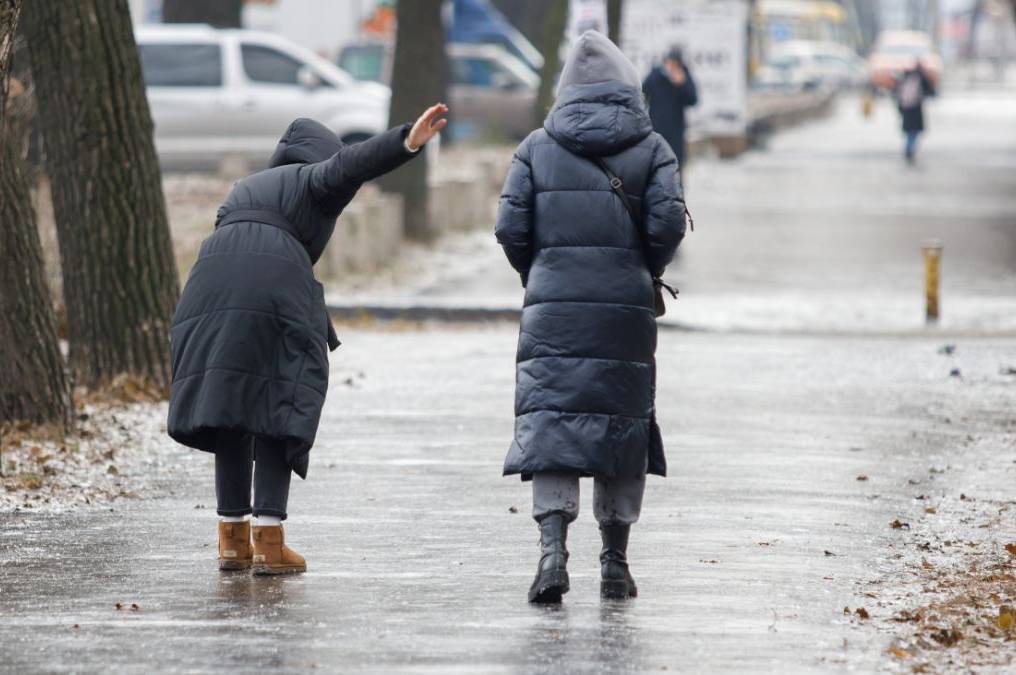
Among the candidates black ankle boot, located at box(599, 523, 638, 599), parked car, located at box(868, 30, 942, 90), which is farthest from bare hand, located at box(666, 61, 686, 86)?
parked car, located at box(868, 30, 942, 90)

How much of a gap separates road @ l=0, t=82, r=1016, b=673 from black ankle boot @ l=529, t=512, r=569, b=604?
6 centimetres

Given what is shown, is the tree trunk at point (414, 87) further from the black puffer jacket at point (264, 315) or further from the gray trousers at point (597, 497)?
the gray trousers at point (597, 497)

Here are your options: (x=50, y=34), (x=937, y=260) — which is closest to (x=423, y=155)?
(x=937, y=260)

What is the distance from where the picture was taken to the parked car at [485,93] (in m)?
36.4

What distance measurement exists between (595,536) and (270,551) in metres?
1.41

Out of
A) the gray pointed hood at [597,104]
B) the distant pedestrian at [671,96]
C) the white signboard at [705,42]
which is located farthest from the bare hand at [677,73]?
the gray pointed hood at [597,104]

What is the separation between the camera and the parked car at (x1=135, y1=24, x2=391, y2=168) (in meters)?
Result: 26.2

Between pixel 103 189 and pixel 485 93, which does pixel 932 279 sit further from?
pixel 485 93

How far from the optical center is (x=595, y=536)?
8133 mm

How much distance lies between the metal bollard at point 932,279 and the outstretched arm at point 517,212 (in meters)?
9.73

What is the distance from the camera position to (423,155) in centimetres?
2188

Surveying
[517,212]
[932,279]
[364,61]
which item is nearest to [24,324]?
[517,212]

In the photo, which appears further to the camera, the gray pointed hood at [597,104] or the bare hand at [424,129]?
the bare hand at [424,129]

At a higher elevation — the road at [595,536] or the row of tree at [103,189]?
the row of tree at [103,189]
